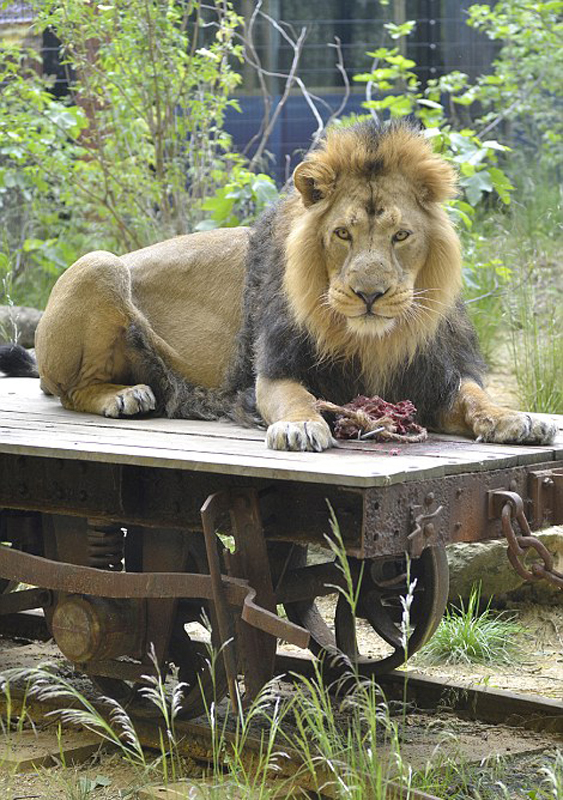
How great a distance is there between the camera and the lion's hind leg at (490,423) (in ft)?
13.2

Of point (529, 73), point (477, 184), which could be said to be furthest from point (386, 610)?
point (529, 73)

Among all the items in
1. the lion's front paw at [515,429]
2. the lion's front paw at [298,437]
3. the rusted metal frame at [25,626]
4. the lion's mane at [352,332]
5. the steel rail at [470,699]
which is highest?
the lion's mane at [352,332]

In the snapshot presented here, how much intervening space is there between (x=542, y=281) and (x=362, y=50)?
152 inches

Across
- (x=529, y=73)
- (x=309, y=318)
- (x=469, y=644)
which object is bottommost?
(x=469, y=644)

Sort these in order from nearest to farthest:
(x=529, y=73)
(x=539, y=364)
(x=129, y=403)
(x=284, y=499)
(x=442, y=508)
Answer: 1. (x=442, y=508)
2. (x=284, y=499)
3. (x=129, y=403)
4. (x=539, y=364)
5. (x=529, y=73)

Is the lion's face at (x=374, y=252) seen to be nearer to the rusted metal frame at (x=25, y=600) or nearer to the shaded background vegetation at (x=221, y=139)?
the rusted metal frame at (x=25, y=600)

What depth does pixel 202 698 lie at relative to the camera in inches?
159

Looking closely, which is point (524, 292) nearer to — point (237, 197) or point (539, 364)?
point (539, 364)

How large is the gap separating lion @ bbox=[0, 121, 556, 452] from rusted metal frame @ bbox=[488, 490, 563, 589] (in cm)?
41

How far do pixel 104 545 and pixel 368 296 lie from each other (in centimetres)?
117

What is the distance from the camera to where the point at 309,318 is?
14.0 feet

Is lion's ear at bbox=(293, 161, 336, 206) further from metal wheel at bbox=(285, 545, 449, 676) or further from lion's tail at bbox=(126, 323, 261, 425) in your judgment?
metal wheel at bbox=(285, 545, 449, 676)

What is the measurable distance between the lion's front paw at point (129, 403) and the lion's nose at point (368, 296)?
113 cm

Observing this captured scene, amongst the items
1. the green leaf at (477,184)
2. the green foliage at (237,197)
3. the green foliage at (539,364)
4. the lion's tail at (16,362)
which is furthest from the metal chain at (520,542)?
the green foliage at (237,197)
